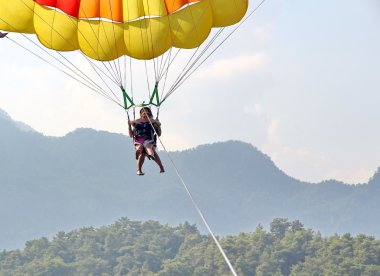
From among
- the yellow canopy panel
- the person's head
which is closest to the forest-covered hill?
the yellow canopy panel

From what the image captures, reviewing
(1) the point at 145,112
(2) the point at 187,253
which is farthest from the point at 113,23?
(2) the point at 187,253

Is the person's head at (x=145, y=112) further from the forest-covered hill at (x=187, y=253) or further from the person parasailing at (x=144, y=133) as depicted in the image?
the forest-covered hill at (x=187, y=253)

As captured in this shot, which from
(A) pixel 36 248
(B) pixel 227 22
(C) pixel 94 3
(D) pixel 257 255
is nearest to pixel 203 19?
(B) pixel 227 22

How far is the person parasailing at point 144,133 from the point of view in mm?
24703

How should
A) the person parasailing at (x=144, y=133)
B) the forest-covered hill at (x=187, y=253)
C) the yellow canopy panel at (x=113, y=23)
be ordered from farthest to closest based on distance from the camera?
1. the forest-covered hill at (x=187, y=253)
2. the yellow canopy panel at (x=113, y=23)
3. the person parasailing at (x=144, y=133)

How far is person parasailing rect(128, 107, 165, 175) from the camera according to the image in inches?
973

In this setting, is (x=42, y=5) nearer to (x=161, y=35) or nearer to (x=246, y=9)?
(x=161, y=35)

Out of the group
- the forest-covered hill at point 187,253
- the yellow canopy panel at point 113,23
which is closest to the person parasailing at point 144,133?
the yellow canopy panel at point 113,23

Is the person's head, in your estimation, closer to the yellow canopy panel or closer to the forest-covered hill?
the yellow canopy panel

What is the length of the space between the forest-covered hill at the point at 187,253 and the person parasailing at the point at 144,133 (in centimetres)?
9865

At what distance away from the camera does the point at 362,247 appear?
411ft

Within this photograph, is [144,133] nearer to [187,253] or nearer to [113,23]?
[113,23]

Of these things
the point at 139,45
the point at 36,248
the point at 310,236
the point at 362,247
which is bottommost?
the point at 139,45

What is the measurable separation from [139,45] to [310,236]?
11614 centimetres
